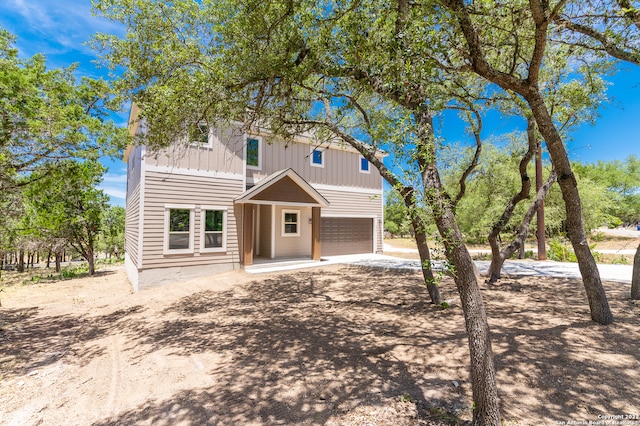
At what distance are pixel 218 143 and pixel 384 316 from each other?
8.53 m

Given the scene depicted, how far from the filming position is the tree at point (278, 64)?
3256mm

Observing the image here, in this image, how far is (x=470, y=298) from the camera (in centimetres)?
283

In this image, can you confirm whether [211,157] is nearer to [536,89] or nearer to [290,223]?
[290,223]

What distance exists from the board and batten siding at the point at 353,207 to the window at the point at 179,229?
20.2ft

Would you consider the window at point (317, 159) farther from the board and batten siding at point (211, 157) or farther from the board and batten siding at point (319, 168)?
the board and batten siding at point (211, 157)

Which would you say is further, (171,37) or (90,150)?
(90,150)

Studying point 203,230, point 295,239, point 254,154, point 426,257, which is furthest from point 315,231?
point 426,257

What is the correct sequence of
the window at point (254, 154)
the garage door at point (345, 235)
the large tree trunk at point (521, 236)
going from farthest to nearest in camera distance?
the garage door at point (345, 235)
the window at point (254, 154)
the large tree trunk at point (521, 236)

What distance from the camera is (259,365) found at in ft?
12.8

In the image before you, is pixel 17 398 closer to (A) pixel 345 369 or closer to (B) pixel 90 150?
(A) pixel 345 369

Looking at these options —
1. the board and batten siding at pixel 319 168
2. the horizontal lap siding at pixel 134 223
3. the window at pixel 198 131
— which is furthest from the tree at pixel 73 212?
the window at pixel 198 131

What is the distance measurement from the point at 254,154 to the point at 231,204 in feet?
8.27

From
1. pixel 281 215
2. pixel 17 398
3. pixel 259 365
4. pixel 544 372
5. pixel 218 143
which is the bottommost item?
pixel 17 398

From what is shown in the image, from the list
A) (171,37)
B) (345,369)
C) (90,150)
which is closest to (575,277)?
(345,369)
